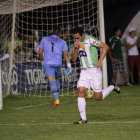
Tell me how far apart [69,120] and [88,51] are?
135cm

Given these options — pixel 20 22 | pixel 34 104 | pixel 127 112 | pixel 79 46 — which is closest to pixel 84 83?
pixel 79 46

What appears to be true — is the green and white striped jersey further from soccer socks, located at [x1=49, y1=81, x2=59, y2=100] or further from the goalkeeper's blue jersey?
the goalkeeper's blue jersey

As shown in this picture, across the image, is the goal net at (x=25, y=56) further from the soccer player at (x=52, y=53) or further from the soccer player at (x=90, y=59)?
the soccer player at (x=90, y=59)

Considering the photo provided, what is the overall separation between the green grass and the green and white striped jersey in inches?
41.7

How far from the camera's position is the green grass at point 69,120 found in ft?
23.4

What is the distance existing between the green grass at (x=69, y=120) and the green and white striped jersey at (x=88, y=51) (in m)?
1.06

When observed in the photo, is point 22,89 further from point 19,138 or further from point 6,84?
point 19,138

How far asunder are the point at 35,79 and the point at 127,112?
677cm

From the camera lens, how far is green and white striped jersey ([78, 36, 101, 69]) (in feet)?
28.7

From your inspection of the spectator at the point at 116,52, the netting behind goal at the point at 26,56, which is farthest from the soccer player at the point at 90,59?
the spectator at the point at 116,52

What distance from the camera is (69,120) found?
29.1ft

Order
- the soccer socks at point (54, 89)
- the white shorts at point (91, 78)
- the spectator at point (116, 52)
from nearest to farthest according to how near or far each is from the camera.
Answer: the white shorts at point (91, 78)
the soccer socks at point (54, 89)
the spectator at point (116, 52)

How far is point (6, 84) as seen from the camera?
15078mm

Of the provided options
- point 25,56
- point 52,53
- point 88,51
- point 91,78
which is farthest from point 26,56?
point 91,78
